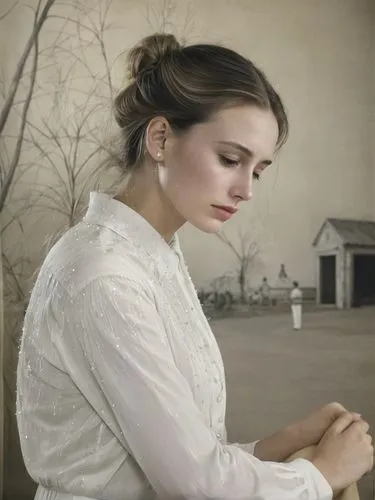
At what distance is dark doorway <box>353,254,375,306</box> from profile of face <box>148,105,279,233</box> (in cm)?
52

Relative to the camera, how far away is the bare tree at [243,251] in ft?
4.40

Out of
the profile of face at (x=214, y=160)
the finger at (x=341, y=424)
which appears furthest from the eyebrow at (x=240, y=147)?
the finger at (x=341, y=424)

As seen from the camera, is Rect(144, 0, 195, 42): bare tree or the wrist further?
Rect(144, 0, 195, 42): bare tree

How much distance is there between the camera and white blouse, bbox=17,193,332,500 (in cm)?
67

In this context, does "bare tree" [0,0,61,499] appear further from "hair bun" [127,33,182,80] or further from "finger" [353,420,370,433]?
"finger" [353,420,370,433]

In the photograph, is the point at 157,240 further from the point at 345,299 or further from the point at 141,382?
the point at 345,299

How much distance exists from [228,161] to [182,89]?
110 millimetres

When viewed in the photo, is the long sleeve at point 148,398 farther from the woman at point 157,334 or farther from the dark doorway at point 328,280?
the dark doorway at point 328,280

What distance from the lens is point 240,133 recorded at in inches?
33.0

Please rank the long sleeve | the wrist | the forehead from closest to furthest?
the long sleeve
the forehead
the wrist

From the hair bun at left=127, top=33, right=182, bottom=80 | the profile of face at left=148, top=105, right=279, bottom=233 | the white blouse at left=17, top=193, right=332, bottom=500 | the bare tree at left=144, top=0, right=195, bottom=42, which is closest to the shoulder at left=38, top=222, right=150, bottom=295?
the white blouse at left=17, top=193, right=332, bottom=500

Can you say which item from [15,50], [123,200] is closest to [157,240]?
[123,200]

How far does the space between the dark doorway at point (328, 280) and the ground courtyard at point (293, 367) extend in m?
0.03

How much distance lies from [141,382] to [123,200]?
284 millimetres
